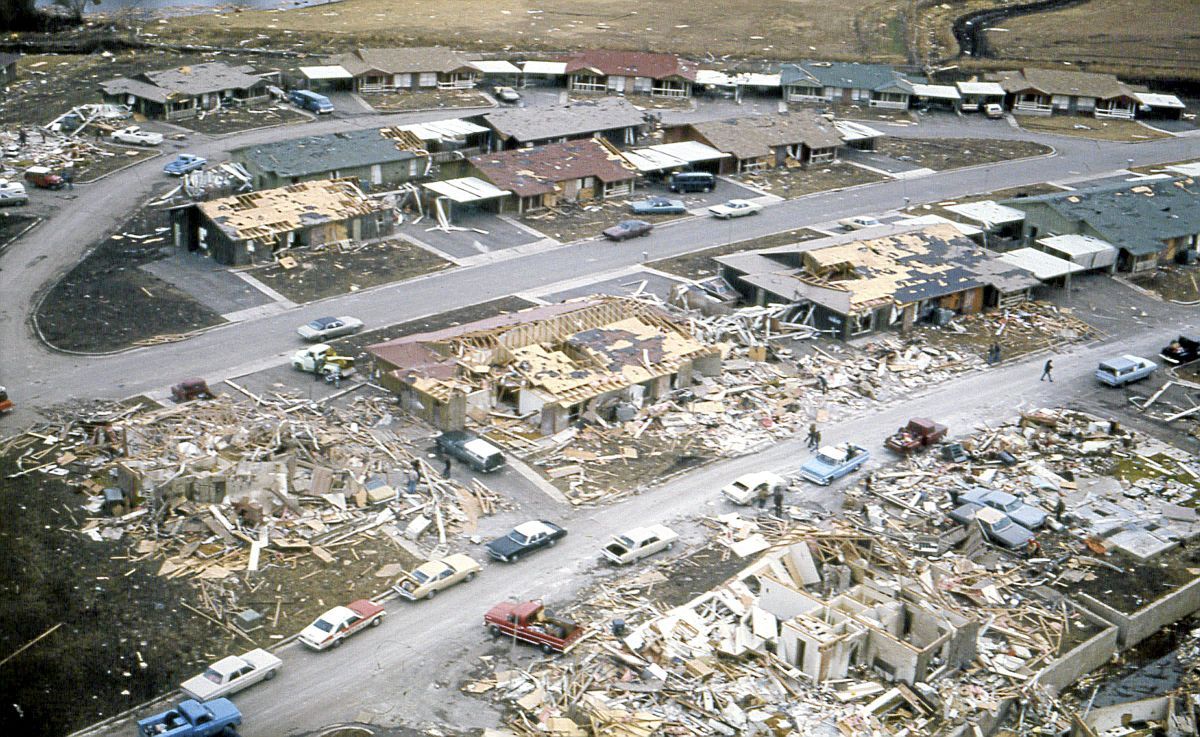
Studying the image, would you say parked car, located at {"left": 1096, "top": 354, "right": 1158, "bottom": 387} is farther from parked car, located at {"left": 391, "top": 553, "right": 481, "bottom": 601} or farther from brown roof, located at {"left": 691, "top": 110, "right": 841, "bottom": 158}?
parked car, located at {"left": 391, "top": 553, "right": 481, "bottom": 601}

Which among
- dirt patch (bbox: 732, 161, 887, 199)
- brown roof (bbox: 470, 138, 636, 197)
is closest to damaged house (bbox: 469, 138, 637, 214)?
brown roof (bbox: 470, 138, 636, 197)

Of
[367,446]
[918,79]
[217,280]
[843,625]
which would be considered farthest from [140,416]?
[918,79]

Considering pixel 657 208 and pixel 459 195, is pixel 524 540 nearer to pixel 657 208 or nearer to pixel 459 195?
pixel 459 195

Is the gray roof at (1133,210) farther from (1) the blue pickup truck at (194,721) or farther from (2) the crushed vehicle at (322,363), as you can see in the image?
(1) the blue pickup truck at (194,721)

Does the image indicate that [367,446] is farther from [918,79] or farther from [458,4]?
[458,4]

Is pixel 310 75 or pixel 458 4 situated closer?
pixel 310 75

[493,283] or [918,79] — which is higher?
[918,79]

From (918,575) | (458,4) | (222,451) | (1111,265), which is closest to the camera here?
(918,575)

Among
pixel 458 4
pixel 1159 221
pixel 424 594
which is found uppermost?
pixel 458 4
